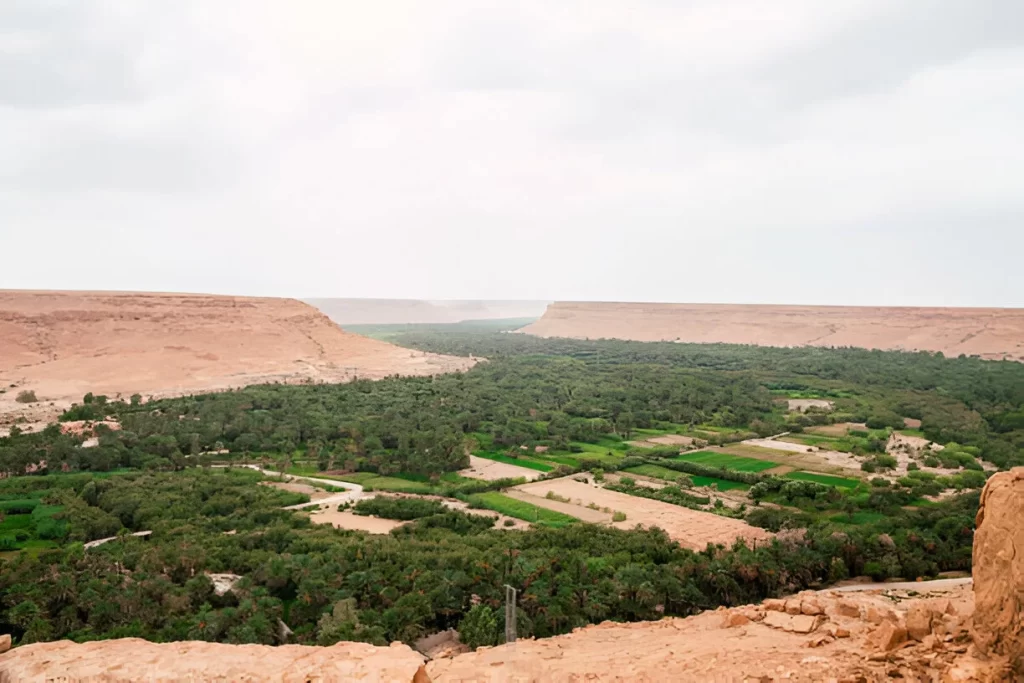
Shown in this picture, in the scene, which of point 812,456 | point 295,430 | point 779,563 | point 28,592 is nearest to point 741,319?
point 812,456

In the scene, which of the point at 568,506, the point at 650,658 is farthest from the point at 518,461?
the point at 650,658

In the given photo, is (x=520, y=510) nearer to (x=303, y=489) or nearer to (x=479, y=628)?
(x=303, y=489)

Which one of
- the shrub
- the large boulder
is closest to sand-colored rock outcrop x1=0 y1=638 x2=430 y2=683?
the large boulder

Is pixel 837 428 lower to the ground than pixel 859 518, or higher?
higher

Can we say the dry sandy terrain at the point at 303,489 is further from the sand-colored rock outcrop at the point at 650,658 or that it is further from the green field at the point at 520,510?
the sand-colored rock outcrop at the point at 650,658

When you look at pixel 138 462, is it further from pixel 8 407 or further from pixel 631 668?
pixel 631 668

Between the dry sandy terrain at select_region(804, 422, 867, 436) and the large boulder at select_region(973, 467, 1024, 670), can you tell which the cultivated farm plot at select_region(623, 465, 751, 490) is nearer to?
the dry sandy terrain at select_region(804, 422, 867, 436)
